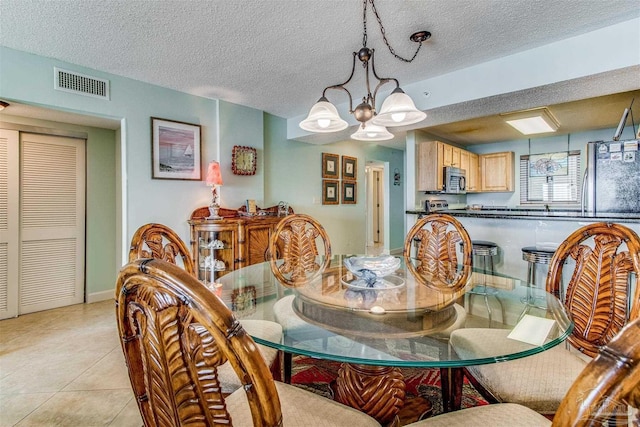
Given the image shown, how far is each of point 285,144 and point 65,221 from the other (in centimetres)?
282

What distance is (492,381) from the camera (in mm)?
1224

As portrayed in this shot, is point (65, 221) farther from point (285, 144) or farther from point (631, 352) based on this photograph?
point (631, 352)

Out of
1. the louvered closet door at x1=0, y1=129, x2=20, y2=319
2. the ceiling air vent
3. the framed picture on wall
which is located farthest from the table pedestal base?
the louvered closet door at x1=0, y1=129, x2=20, y2=319

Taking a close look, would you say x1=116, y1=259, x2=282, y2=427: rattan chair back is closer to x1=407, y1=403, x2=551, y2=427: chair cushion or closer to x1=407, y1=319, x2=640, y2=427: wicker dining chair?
x1=407, y1=319, x2=640, y2=427: wicker dining chair

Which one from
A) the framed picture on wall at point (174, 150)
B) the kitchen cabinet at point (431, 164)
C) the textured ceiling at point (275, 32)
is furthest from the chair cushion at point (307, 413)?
the kitchen cabinet at point (431, 164)

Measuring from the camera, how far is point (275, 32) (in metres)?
2.30

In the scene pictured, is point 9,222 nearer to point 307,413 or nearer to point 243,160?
point 243,160

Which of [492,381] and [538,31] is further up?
[538,31]

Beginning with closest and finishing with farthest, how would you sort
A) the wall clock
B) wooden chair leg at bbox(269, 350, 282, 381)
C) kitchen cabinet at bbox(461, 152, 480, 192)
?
wooden chair leg at bbox(269, 350, 282, 381) < the wall clock < kitchen cabinet at bbox(461, 152, 480, 192)

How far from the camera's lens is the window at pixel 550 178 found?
5.64 metres

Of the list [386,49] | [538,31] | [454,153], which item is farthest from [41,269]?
[454,153]

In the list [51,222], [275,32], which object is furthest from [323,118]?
[51,222]

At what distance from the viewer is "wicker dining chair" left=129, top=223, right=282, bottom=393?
129cm

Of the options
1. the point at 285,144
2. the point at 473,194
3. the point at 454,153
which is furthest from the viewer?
the point at 473,194
